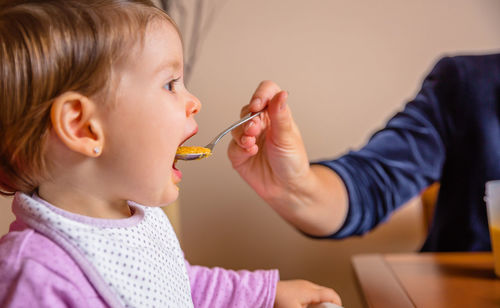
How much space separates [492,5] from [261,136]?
4.61 feet

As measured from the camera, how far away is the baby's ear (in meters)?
0.49

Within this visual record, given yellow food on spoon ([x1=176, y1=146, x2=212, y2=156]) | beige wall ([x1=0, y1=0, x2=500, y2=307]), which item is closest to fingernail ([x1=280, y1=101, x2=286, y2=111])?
yellow food on spoon ([x1=176, y1=146, x2=212, y2=156])

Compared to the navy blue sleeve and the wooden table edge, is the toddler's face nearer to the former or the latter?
the wooden table edge

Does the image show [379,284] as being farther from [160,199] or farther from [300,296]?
[160,199]

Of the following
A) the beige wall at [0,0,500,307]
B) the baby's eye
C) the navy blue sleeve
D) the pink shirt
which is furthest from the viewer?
the beige wall at [0,0,500,307]

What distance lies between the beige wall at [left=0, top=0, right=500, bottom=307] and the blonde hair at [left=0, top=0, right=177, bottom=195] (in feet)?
4.10

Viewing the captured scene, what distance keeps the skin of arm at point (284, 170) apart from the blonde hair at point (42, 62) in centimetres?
33

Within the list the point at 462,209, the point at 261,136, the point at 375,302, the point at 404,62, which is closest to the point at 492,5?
the point at 404,62

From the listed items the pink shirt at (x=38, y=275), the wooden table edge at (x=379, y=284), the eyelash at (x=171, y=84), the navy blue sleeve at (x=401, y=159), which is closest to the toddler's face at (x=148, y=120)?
the eyelash at (x=171, y=84)

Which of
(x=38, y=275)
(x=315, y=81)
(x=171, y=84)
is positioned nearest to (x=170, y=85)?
(x=171, y=84)

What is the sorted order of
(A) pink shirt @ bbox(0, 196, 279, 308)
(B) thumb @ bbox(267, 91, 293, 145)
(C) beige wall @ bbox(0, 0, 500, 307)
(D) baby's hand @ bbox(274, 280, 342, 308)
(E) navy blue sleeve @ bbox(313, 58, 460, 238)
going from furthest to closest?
(C) beige wall @ bbox(0, 0, 500, 307)
(E) navy blue sleeve @ bbox(313, 58, 460, 238)
(B) thumb @ bbox(267, 91, 293, 145)
(D) baby's hand @ bbox(274, 280, 342, 308)
(A) pink shirt @ bbox(0, 196, 279, 308)

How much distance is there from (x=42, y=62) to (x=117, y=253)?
216 mm

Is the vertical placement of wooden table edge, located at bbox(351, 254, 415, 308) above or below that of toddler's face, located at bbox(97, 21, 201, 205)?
below

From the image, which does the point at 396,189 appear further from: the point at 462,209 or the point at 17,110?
the point at 17,110
